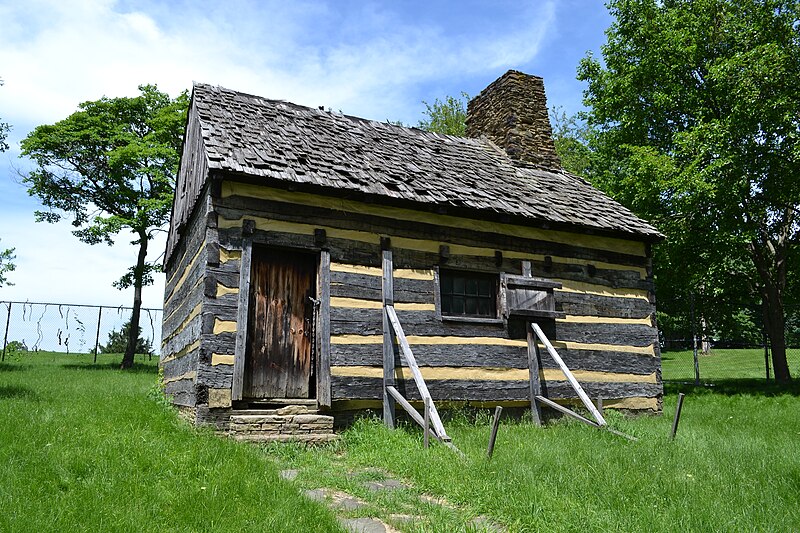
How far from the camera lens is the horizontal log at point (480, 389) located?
26.7ft

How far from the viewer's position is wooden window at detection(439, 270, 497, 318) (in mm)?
9359

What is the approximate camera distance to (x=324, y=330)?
8.11m

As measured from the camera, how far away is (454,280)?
31.1ft

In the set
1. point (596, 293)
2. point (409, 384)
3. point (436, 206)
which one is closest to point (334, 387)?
point (409, 384)

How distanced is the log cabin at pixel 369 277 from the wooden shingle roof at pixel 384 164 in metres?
0.05

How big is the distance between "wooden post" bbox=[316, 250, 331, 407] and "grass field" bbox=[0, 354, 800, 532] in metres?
0.63

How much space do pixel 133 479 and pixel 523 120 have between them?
11252 mm

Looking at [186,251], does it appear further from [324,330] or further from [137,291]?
[137,291]

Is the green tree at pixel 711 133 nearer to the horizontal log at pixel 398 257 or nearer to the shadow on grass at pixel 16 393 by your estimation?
the horizontal log at pixel 398 257

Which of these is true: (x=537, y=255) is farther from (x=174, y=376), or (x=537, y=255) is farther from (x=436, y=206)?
(x=174, y=376)

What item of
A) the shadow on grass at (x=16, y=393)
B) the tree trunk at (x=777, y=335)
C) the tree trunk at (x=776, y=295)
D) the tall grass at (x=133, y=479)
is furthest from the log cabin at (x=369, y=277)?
the tree trunk at (x=777, y=335)

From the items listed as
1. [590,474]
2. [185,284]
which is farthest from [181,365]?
[590,474]

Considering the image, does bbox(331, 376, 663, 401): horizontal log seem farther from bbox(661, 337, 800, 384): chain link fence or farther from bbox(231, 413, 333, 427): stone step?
bbox(661, 337, 800, 384): chain link fence

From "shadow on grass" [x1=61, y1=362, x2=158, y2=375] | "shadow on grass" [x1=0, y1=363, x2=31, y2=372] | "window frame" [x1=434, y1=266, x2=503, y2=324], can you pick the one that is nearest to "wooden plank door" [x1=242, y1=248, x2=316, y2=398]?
"window frame" [x1=434, y1=266, x2=503, y2=324]
